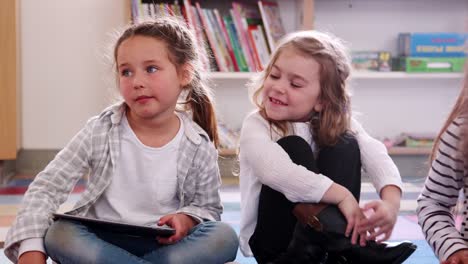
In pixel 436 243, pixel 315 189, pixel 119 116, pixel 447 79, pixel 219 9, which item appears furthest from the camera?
pixel 447 79

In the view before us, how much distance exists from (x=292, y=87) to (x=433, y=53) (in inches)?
64.3

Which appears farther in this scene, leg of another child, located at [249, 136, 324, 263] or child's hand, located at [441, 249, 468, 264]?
leg of another child, located at [249, 136, 324, 263]

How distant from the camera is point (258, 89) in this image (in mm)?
→ 1526

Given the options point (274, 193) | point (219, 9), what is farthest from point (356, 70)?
point (274, 193)

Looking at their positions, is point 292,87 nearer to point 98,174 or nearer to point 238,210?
point 98,174

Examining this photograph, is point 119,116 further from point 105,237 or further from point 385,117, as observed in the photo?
point 385,117

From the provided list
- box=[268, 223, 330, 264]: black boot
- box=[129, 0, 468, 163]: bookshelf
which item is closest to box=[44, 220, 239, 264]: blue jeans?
box=[268, 223, 330, 264]: black boot

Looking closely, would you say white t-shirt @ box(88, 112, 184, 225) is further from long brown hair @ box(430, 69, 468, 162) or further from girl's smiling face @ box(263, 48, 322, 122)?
long brown hair @ box(430, 69, 468, 162)

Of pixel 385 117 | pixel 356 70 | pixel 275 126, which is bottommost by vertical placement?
pixel 385 117

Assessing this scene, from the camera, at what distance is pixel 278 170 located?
1.32 m

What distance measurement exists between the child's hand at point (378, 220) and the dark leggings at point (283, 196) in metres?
0.08

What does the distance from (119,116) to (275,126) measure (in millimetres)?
297

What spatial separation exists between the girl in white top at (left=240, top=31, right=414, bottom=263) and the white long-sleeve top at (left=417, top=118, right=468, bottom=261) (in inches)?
4.7

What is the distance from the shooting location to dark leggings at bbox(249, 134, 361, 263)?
1.34m
